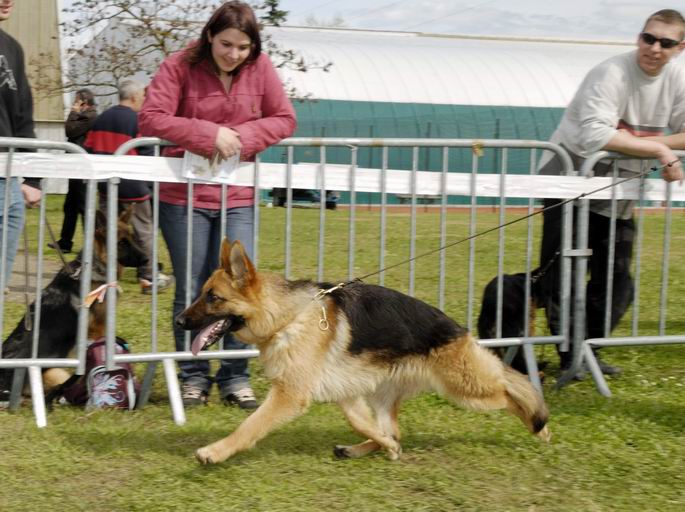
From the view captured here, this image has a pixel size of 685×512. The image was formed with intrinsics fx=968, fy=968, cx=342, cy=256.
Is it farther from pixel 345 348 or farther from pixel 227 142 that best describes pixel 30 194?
pixel 345 348

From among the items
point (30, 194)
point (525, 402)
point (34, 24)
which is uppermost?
point (34, 24)

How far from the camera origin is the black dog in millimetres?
6125

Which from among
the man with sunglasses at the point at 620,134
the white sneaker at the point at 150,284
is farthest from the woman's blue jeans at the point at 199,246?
the white sneaker at the point at 150,284

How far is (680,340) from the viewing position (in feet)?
20.2

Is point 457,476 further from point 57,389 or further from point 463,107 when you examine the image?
point 463,107

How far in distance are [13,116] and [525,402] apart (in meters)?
3.24

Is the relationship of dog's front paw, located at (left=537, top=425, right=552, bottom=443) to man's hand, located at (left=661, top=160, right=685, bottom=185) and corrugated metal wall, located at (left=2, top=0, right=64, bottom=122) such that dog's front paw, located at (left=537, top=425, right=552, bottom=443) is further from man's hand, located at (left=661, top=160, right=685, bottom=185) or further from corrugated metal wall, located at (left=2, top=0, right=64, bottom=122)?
corrugated metal wall, located at (left=2, top=0, right=64, bottom=122)

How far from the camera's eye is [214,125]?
16.9ft

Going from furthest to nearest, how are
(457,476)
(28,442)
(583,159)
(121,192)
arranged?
(121,192)
(583,159)
(28,442)
(457,476)

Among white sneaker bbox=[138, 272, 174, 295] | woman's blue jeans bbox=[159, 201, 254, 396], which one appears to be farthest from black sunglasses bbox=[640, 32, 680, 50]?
white sneaker bbox=[138, 272, 174, 295]

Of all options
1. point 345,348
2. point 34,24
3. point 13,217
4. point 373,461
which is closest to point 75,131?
point 13,217

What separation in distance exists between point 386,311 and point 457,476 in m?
0.83

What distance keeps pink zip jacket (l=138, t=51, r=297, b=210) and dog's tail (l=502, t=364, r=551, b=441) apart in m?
1.85

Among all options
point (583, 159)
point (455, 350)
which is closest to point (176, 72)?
point (455, 350)
